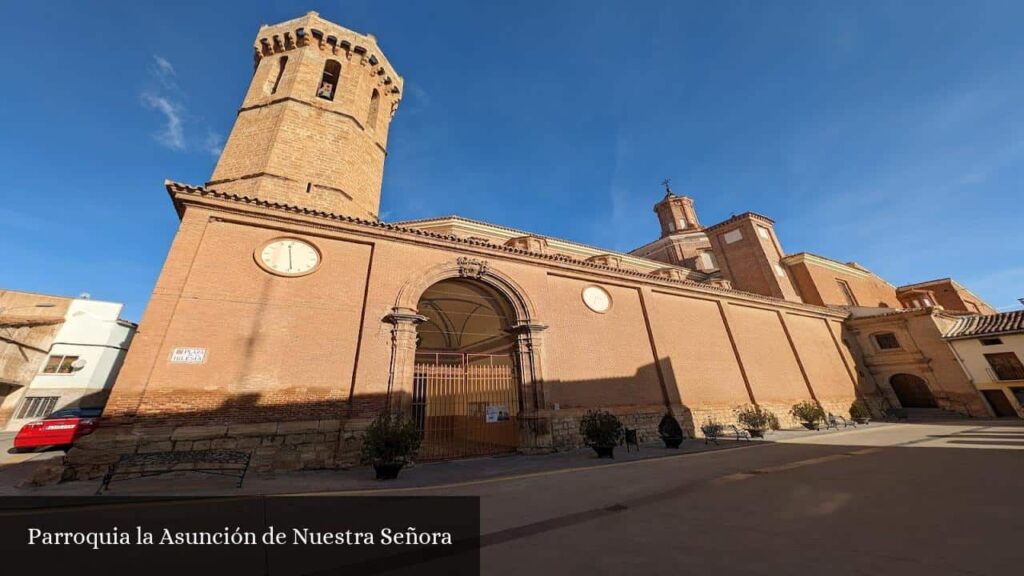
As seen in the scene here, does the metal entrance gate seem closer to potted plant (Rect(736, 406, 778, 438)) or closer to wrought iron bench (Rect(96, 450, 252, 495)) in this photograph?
wrought iron bench (Rect(96, 450, 252, 495))

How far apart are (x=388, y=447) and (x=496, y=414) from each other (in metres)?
4.60

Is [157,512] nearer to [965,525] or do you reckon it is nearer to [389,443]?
[389,443]

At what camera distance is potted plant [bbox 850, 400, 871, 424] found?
16578mm

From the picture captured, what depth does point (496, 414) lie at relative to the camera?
11.2 m

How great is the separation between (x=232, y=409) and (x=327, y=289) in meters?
3.51

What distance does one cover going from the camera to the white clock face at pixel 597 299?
13.9 metres

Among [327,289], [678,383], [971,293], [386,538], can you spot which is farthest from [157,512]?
[971,293]

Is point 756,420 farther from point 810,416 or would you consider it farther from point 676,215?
point 676,215

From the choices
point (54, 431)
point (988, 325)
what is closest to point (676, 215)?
point (988, 325)

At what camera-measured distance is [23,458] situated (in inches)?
358

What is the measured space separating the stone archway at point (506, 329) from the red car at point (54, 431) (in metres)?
8.39

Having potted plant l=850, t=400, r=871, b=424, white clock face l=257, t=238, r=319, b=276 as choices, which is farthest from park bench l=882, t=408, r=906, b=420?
white clock face l=257, t=238, r=319, b=276

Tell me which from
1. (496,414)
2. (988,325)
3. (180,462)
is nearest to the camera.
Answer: (180,462)

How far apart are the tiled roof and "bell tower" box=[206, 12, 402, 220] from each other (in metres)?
31.4
